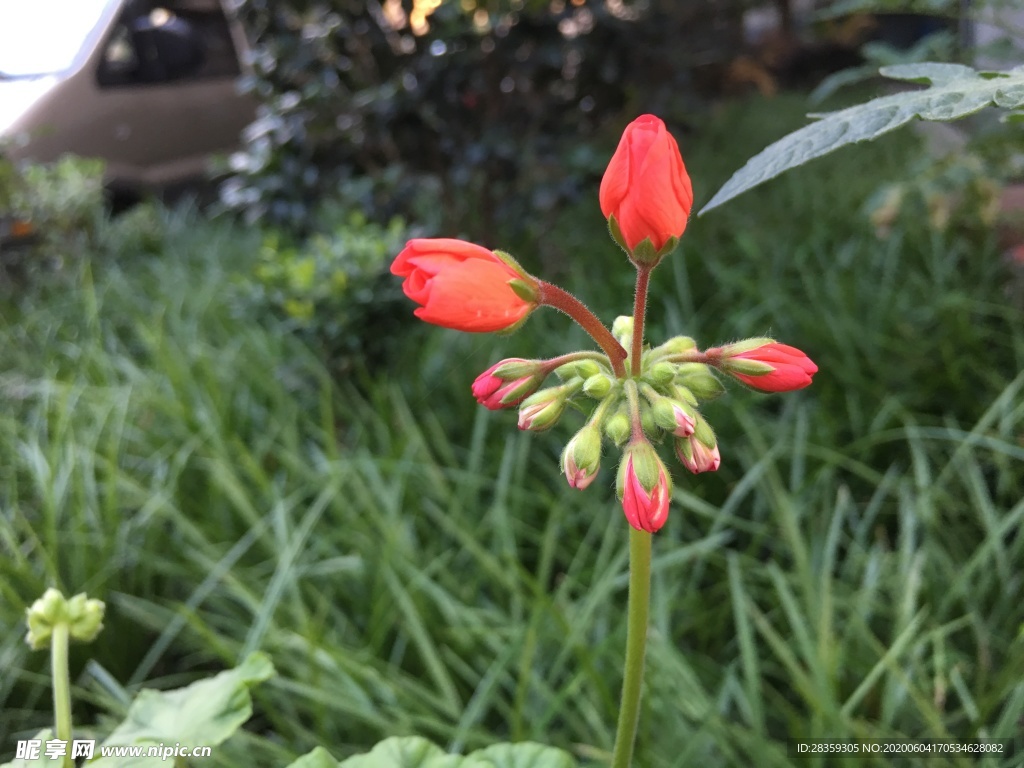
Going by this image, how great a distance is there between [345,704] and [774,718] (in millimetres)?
755

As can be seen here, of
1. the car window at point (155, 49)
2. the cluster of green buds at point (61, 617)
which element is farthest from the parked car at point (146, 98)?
the cluster of green buds at point (61, 617)

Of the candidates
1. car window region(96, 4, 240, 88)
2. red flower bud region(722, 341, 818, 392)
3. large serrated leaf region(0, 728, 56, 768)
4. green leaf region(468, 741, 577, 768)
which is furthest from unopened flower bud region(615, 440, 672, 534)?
car window region(96, 4, 240, 88)

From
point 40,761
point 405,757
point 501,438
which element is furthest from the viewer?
point 501,438

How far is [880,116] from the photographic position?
596mm

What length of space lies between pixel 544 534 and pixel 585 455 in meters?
1.02

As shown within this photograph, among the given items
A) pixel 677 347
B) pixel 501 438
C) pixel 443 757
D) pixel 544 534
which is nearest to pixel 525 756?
pixel 443 757

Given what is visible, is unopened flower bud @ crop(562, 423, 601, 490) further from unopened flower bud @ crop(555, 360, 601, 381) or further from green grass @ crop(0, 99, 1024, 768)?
green grass @ crop(0, 99, 1024, 768)

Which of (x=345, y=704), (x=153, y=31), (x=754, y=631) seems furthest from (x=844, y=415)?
(x=153, y=31)

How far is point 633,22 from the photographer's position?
2506mm

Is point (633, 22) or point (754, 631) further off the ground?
point (633, 22)

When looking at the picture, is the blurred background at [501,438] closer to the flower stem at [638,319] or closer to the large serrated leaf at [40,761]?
the flower stem at [638,319]

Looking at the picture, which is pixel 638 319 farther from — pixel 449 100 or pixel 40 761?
pixel 449 100

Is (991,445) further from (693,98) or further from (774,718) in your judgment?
(693,98)

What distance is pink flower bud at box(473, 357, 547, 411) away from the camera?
620mm
